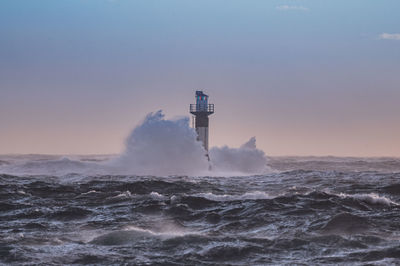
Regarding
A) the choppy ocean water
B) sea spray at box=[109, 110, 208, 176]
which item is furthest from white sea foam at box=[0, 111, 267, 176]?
the choppy ocean water

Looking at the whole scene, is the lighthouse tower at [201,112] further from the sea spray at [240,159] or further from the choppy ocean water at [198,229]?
the choppy ocean water at [198,229]

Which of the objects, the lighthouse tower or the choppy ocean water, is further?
the lighthouse tower

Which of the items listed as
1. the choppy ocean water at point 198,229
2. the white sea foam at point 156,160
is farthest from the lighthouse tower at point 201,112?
the choppy ocean water at point 198,229

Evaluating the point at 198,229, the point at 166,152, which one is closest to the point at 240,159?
the point at 166,152

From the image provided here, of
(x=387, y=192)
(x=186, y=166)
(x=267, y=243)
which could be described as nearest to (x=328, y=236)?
(x=267, y=243)

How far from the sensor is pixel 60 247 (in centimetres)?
1198

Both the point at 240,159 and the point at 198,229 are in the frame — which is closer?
the point at 198,229

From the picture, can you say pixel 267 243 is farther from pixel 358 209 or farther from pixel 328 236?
pixel 358 209

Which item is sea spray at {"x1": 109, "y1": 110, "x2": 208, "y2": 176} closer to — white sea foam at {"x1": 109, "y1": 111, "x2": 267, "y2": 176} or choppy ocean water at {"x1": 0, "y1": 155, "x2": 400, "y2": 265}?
white sea foam at {"x1": 109, "y1": 111, "x2": 267, "y2": 176}

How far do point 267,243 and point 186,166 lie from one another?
3200cm

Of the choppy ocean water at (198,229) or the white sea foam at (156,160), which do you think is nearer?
the choppy ocean water at (198,229)

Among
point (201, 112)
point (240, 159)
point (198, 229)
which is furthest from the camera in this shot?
point (240, 159)

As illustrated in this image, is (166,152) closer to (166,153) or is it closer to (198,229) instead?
(166,153)

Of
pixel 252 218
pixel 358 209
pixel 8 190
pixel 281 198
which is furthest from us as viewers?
pixel 8 190
